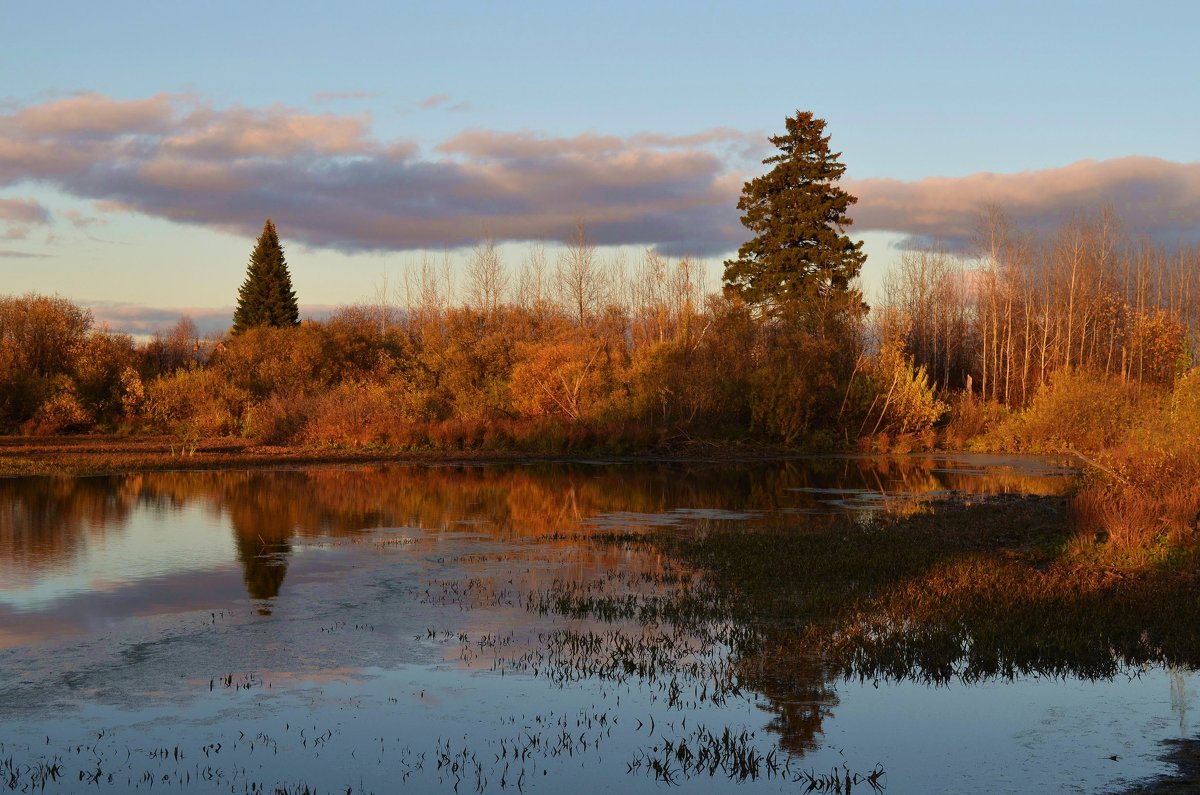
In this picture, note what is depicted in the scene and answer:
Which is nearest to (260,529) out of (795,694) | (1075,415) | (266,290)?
(795,694)

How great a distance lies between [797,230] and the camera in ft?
188

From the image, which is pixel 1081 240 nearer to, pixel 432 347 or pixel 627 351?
pixel 627 351

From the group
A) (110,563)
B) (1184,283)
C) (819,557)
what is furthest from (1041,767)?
(1184,283)

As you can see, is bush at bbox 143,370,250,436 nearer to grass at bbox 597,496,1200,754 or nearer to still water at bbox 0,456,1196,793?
still water at bbox 0,456,1196,793

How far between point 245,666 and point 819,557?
29.9 feet

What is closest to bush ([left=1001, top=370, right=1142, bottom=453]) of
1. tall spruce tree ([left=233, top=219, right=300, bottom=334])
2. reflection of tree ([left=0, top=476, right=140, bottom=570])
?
reflection of tree ([left=0, top=476, right=140, bottom=570])

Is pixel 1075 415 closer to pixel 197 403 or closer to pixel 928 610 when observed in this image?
pixel 928 610

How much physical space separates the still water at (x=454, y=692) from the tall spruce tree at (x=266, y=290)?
62368 mm

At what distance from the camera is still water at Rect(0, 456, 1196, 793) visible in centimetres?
774

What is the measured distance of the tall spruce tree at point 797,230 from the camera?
187 feet

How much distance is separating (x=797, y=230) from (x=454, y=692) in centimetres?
5030

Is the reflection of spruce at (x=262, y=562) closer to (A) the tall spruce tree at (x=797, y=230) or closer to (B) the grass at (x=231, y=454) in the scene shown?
(B) the grass at (x=231, y=454)

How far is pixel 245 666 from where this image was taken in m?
10.4

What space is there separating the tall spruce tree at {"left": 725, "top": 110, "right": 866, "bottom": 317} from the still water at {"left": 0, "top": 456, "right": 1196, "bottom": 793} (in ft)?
134
